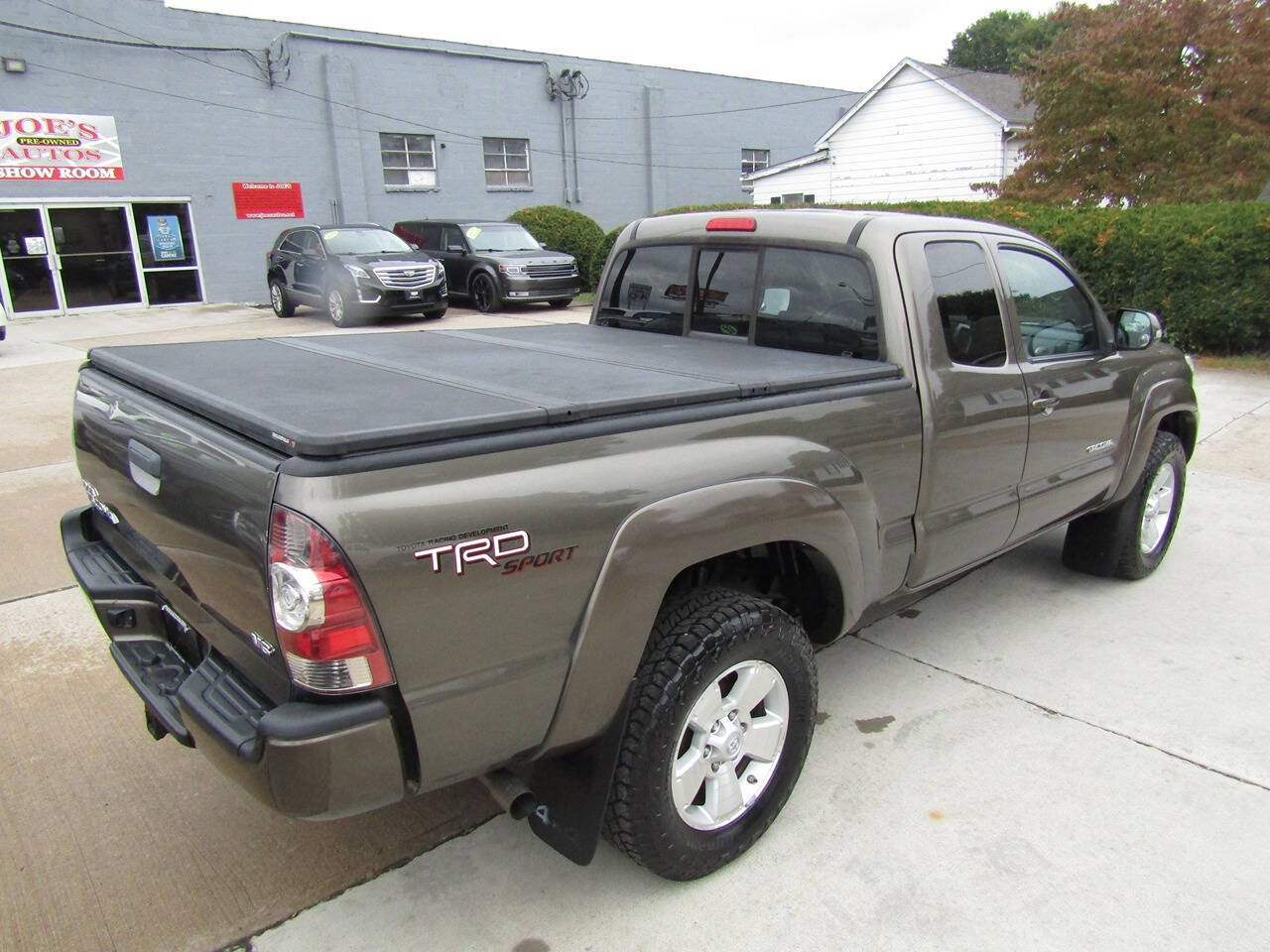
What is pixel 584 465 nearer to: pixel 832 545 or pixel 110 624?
pixel 832 545

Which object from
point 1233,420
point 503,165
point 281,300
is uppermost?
point 503,165

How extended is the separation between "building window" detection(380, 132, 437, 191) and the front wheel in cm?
2147

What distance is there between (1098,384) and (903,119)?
2236cm

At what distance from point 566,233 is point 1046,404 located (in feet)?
58.1

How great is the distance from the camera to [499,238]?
17.6 metres

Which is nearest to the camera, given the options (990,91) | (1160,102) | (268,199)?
(1160,102)

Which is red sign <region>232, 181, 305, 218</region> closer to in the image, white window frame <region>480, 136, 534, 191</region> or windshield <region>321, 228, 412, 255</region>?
windshield <region>321, 228, 412, 255</region>

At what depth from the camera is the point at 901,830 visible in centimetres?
277

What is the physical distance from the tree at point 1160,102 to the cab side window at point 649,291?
41.4 feet

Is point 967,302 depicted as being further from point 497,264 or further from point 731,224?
point 497,264

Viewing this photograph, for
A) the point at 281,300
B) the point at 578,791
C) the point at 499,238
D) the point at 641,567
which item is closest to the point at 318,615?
Result: the point at 641,567

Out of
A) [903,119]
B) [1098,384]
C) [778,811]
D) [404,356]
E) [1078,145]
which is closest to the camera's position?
[778,811]

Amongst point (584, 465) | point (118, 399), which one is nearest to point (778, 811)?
point (584, 465)

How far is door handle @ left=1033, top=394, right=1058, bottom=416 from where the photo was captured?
11.7 feet
